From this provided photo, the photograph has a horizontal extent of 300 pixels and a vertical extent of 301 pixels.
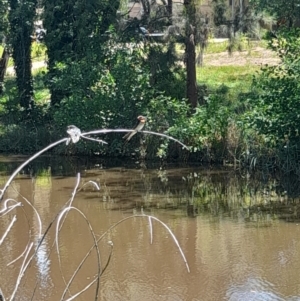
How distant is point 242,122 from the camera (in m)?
13.9

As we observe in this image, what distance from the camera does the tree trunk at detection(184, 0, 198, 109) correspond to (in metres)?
15.9

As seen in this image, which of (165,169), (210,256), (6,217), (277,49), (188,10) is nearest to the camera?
(210,256)

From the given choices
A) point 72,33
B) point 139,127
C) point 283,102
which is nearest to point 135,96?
point 72,33

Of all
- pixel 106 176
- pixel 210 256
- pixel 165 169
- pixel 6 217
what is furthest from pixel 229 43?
pixel 210 256

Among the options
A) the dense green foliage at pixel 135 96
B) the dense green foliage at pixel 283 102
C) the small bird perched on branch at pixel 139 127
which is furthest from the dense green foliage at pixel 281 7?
the small bird perched on branch at pixel 139 127

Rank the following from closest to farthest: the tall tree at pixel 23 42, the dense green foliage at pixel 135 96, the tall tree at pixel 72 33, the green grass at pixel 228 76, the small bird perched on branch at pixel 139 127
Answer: the small bird perched on branch at pixel 139 127
the dense green foliage at pixel 135 96
the tall tree at pixel 72 33
the tall tree at pixel 23 42
the green grass at pixel 228 76

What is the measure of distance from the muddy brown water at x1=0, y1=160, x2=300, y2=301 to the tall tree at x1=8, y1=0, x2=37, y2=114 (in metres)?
6.20

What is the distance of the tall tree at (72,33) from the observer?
17578 mm

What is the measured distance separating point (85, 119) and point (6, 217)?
6.44 metres

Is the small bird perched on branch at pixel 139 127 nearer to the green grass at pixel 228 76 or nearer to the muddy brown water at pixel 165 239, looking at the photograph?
the muddy brown water at pixel 165 239

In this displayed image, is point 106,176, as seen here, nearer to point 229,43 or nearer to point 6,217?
point 6,217

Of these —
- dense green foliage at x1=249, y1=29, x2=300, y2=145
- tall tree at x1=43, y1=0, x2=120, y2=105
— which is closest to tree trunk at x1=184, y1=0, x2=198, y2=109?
tall tree at x1=43, y1=0, x2=120, y2=105

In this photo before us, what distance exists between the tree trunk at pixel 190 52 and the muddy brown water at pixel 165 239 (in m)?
3.75

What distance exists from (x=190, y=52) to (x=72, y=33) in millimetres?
3891
